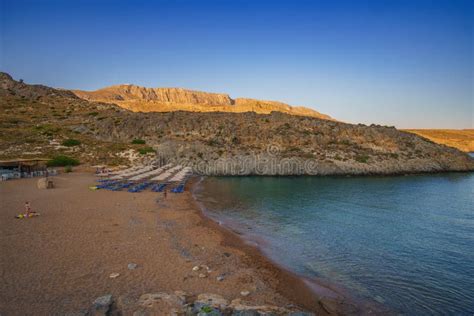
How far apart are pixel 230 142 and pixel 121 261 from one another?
49247mm

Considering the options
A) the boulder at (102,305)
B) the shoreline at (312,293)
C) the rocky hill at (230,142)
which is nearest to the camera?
the boulder at (102,305)

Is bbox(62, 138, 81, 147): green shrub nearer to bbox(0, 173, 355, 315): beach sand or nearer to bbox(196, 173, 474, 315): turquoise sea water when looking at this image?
bbox(196, 173, 474, 315): turquoise sea water

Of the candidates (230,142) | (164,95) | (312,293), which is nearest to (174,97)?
(164,95)

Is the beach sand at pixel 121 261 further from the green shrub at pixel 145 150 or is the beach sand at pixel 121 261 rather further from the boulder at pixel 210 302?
the green shrub at pixel 145 150

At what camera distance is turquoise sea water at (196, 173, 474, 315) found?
10.9 m

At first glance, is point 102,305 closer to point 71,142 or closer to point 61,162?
point 61,162

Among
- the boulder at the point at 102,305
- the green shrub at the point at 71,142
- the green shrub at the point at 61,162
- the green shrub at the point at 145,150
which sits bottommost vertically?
the boulder at the point at 102,305

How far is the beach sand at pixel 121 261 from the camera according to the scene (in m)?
8.84

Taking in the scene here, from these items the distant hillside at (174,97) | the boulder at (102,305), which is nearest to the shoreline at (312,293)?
the boulder at (102,305)

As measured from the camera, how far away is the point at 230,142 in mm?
60000

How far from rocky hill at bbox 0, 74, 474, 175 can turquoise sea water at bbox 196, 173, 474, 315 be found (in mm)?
18858

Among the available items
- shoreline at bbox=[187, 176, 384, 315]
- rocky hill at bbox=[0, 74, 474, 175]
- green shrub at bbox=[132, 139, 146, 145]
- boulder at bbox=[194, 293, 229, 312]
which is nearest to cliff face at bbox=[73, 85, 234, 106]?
rocky hill at bbox=[0, 74, 474, 175]

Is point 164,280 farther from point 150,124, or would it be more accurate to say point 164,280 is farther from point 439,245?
point 150,124

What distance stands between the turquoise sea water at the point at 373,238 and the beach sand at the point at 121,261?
6.27 feet
